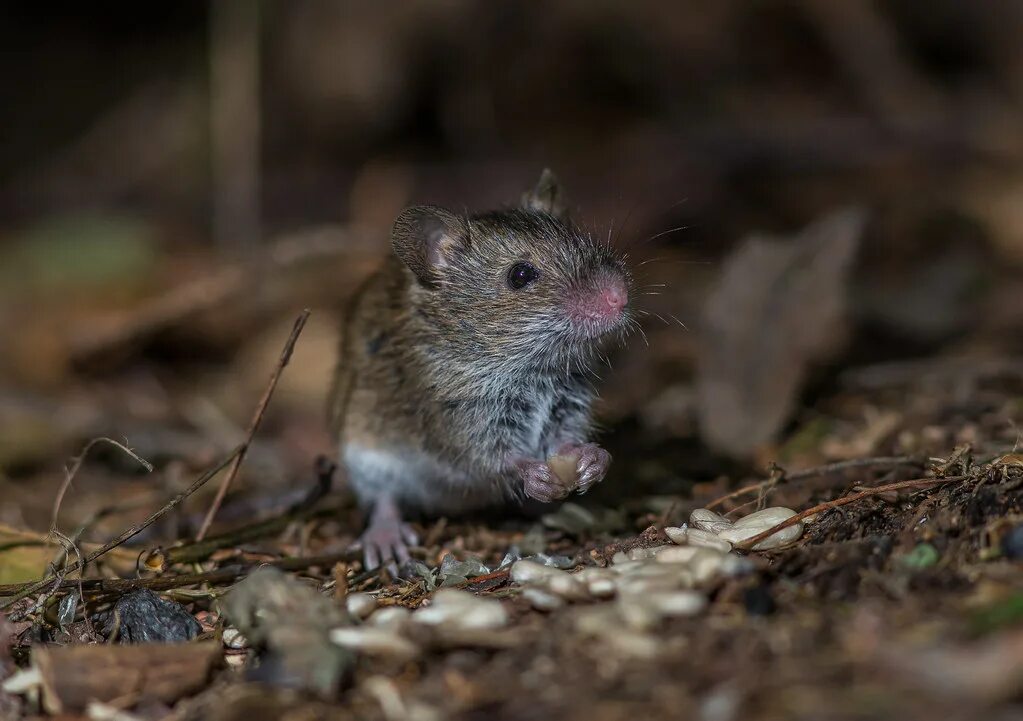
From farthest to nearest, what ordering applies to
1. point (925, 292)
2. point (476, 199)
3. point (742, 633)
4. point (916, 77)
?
1. point (916, 77)
2. point (476, 199)
3. point (925, 292)
4. point (742, 633)

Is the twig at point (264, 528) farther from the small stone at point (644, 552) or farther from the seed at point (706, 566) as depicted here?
the seed at point (706, 566)

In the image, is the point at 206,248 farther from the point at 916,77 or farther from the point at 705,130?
the point at 916,77

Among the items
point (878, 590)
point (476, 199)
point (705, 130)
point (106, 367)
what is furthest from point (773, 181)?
point (878, 590)

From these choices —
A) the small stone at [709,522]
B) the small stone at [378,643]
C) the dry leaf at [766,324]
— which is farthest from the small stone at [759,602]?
the dry leaf at [766,324]

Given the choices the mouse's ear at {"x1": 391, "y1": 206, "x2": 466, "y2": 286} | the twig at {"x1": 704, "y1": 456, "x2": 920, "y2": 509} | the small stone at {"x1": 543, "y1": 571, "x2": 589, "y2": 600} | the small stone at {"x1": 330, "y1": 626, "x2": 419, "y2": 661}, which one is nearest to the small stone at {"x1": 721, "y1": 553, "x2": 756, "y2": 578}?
the small stone at {"x1": 543, "y1": 571, "x2": 589, "y2": 600}

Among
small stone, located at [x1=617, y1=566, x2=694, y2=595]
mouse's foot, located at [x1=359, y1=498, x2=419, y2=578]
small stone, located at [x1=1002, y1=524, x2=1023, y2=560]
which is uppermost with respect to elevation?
small stone, located at [x1=1002, y1=524, x2=1023, y2=560]

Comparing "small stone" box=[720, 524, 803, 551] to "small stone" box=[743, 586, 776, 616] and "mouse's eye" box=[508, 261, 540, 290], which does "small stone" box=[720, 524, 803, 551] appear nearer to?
"small stone" box=[743, 586, 776, 616]
